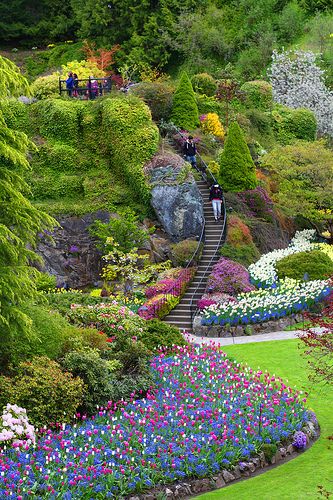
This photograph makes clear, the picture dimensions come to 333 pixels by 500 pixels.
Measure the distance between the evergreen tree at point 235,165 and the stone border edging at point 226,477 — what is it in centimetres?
1761

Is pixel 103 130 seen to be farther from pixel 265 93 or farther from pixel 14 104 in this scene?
pixel 265 93

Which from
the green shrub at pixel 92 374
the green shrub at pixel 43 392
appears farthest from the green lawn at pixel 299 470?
the green shrub at pixel 92 374

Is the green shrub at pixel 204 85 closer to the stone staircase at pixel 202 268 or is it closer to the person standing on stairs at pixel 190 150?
the person standing on stairs at pixel 190 150

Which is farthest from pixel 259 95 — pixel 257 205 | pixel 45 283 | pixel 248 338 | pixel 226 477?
pixel 226 477

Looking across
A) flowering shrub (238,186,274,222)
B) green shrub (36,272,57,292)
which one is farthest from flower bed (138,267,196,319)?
flowering shrub (238,186,274,222)

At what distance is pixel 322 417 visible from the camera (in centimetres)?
2062

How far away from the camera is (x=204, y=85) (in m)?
46.1

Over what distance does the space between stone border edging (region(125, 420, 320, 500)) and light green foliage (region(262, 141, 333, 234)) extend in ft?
58.5

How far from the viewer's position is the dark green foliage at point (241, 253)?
32219mm

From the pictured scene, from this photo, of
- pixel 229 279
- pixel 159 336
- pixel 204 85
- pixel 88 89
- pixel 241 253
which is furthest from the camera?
pixel 204 85

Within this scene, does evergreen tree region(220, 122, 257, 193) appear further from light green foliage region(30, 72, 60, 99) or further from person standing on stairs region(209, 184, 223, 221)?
light green foliage region(30, 72, 60, 99)

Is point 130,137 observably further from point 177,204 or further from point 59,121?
point 177,204

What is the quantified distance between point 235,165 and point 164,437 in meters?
19.3

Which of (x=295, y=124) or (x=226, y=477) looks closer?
(x=226, y=477)
